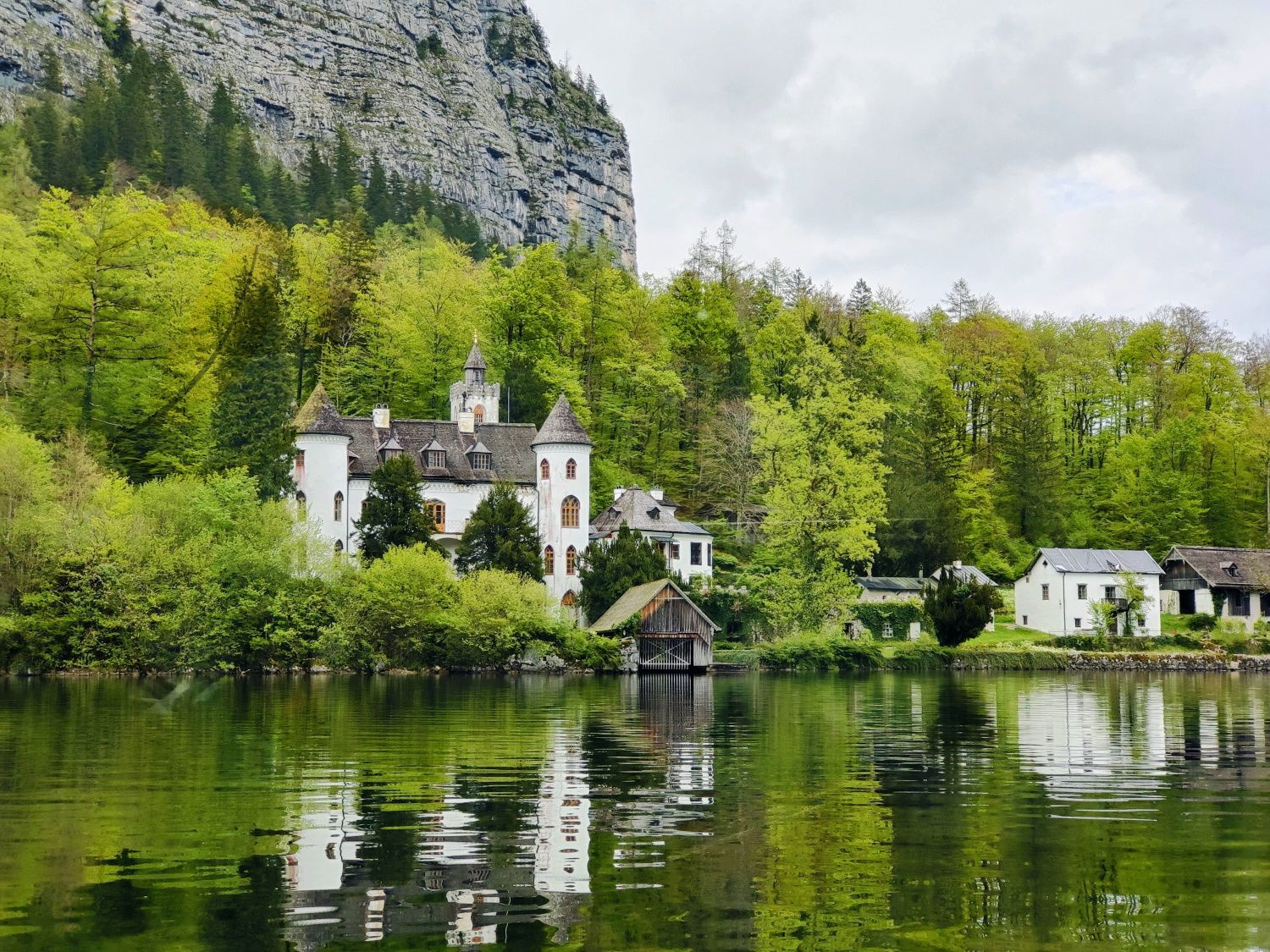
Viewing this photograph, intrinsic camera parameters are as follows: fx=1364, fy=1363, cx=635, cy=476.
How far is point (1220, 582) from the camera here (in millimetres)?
75562

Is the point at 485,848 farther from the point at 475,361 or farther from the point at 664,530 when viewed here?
the point at 475,361

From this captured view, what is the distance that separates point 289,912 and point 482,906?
1.62 metres

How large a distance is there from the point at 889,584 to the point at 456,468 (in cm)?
2475

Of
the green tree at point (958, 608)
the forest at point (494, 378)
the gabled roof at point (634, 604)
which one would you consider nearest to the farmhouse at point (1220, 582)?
the forest at point (494, 378)

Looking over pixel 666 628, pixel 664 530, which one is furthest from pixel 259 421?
pixel 664 530

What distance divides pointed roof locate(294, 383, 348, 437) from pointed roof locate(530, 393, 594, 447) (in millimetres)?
10080

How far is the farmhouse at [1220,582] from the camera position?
2997 inches

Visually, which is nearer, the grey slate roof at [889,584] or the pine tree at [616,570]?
the pine tree at [616,570]

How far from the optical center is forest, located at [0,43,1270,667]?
55.2 metres

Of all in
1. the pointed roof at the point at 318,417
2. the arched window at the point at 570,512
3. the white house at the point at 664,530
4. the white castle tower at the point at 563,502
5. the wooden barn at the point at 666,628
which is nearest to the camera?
the wooden barn at the point at 666,628

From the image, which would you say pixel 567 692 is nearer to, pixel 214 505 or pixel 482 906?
pixel 214 505

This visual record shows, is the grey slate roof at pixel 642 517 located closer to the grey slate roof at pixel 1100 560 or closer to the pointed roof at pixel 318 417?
the pointed roof at pixel 318 417

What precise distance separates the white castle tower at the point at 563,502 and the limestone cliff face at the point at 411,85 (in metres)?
69.6

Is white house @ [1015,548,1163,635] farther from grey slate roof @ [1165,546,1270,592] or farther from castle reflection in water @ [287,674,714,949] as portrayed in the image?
castle reflection in water @ [287,674,714,949]
